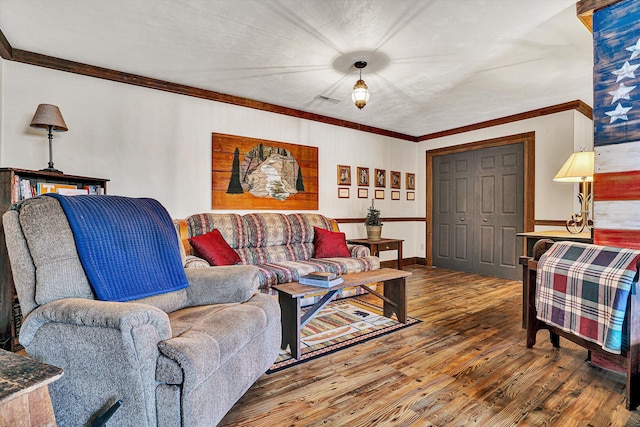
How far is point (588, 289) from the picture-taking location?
1.74 meters

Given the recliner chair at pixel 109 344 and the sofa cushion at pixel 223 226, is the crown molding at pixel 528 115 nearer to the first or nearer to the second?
the sofa cushion at pixel 223 226

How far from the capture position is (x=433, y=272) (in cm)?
518

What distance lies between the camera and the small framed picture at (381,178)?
534cm

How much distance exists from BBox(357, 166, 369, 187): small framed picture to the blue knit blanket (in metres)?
3.57

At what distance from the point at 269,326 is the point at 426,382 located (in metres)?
0.97

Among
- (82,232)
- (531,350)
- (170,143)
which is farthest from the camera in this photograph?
(170,143)

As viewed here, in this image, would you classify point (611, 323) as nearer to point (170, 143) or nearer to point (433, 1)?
point (433, 1)

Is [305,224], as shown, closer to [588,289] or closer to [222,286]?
[222,286]

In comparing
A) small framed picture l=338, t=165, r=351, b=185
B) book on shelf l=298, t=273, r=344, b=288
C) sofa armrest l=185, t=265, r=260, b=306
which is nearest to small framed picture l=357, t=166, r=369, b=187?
small framed picture l=338, t=165, r=351, b=185

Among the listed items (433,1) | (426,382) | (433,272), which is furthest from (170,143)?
(433,272)

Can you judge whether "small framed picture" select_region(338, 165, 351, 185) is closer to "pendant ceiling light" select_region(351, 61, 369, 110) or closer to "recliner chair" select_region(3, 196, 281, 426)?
"pendant ceiling light" select_region(351, 61, 369, 110)

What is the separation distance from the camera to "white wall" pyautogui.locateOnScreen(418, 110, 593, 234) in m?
3.99

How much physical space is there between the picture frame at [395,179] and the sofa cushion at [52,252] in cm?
475

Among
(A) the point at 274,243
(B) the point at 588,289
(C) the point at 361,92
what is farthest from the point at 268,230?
(B) the point at 588,289
